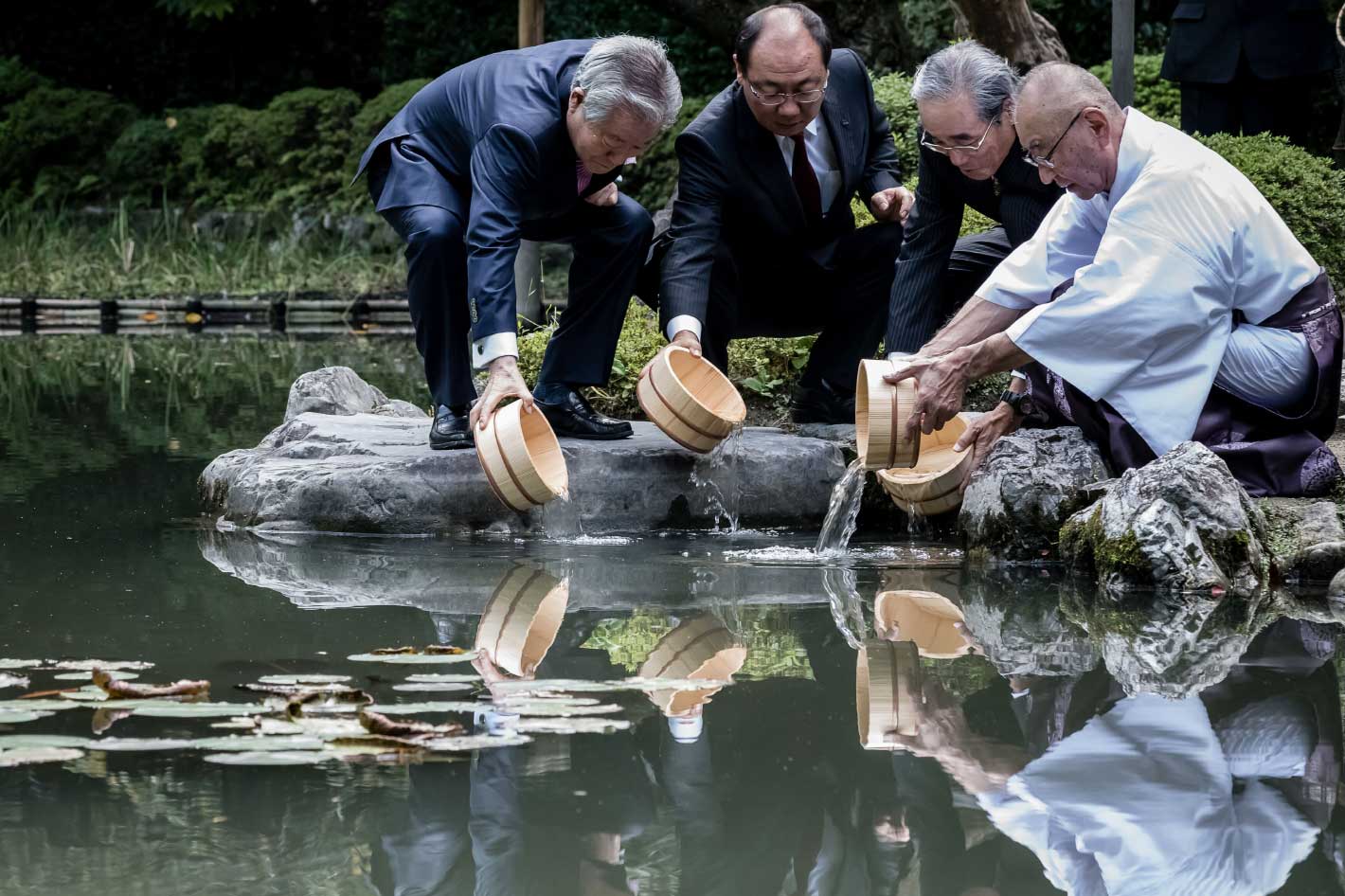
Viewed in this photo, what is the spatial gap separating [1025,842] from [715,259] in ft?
10.6

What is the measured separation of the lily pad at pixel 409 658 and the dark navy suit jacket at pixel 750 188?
190 centimetres

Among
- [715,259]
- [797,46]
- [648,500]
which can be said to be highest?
[797,46]

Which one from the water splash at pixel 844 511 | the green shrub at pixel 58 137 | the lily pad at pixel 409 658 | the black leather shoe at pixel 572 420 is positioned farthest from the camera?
the green shrub at pixel 58 137

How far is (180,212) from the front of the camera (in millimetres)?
16047

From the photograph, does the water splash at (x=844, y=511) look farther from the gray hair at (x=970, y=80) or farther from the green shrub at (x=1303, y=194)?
the green shrub at (x=1303, y=194)

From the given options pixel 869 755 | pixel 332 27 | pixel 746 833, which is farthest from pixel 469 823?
pixel 332 27

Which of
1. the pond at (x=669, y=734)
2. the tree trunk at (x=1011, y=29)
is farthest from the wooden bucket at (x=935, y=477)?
the tree trunk at (x=1011, y=29)

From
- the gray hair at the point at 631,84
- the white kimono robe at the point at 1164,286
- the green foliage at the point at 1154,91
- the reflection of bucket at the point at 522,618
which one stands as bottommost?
the reflection of bucket at the point at 522,618

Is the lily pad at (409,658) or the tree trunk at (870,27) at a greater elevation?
the tree trunk at (870,27)

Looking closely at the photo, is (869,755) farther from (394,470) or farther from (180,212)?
(180,212)

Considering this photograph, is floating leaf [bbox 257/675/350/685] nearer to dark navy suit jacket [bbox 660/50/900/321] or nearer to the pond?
the pond

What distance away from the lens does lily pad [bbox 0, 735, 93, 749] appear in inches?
98.4

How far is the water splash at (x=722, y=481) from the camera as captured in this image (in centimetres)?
488

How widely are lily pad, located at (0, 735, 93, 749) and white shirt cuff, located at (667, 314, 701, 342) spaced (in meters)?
2.54
